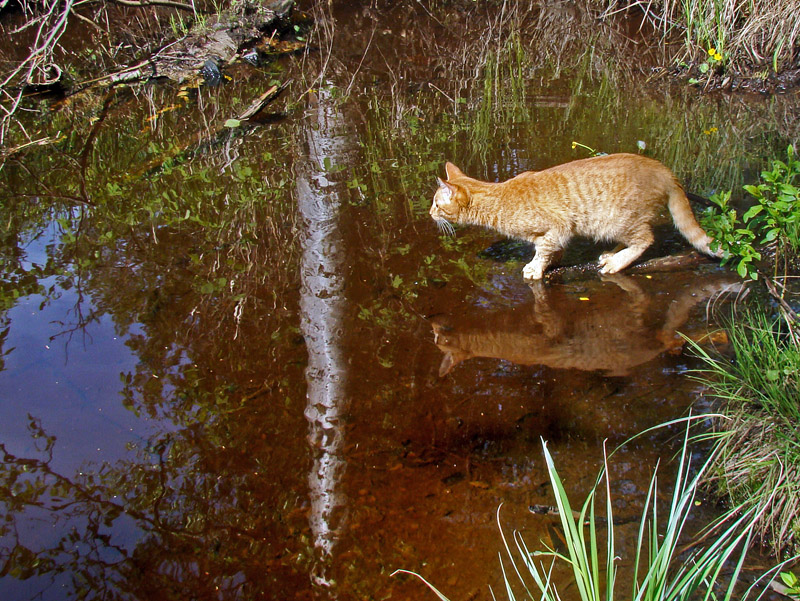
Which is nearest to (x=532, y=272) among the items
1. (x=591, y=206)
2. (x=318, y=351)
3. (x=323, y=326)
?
(x=591, y=206)

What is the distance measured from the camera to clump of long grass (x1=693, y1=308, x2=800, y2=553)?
8.73 ft

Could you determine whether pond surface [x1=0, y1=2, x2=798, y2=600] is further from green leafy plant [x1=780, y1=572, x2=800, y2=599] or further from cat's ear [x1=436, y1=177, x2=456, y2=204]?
green leafy plant [x1=780, y1=572, x2=800, y2=599]

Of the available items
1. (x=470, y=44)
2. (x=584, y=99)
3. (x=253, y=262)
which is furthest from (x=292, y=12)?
(x=253, y=262)

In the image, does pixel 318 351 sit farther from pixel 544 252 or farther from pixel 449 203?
pixel 544 252

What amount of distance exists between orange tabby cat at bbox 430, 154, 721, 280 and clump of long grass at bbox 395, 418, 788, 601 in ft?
6.45

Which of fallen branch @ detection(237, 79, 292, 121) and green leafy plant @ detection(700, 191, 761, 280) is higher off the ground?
fallen branch @ detection(237, 79, 292, 121)

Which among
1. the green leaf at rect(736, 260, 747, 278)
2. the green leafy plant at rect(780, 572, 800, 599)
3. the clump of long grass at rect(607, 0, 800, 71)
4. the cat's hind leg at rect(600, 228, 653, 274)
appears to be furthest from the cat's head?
the clump of long grass at rect(607, 0, 800, 71)

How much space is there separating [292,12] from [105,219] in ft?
23.1

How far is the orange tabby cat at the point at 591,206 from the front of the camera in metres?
4.60

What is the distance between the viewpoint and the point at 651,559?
2.20 metres

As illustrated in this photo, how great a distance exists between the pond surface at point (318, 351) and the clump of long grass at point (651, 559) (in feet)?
0.42

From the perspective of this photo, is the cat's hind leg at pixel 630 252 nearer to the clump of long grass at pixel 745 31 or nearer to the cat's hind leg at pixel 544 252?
the cat's hind leg at pixel 544 252

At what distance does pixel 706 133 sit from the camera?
695 centimetres

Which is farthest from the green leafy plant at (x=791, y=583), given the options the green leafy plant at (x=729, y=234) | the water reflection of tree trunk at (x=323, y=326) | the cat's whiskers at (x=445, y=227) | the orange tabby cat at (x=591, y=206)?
the cat's whiskers at (x=445, y=227)
